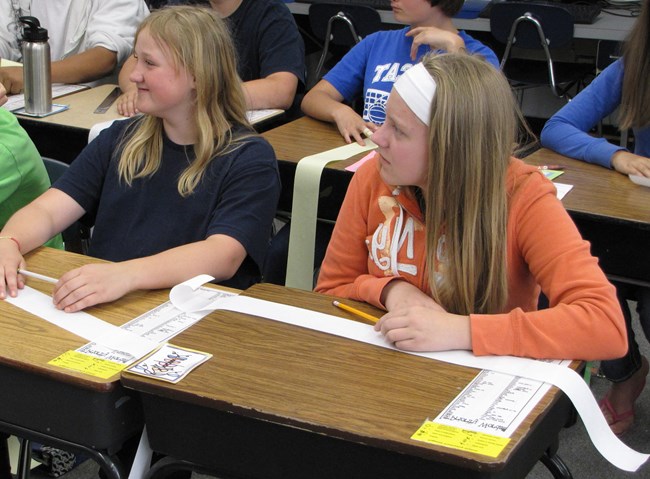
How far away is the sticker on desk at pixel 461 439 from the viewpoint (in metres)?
0.98

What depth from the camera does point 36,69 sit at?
2660 mm

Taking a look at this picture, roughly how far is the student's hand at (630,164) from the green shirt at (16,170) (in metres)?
1.37

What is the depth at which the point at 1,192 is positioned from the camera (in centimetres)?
190

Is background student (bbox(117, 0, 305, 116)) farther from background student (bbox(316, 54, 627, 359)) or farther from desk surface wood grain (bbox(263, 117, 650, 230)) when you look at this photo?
background student (bbox(316, 54, 627, 359))

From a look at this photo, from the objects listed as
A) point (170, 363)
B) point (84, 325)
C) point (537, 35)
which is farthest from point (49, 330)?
point (537, 35)

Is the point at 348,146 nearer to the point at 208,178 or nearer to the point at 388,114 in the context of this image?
Answer: the point at 208,178

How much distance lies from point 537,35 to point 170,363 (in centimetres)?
391

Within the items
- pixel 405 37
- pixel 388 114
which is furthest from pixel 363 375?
pixel 405 37

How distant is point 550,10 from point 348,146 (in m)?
2.56

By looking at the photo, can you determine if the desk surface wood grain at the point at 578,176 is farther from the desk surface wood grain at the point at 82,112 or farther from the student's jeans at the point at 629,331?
the desk surface wood grain at the point at 82,112

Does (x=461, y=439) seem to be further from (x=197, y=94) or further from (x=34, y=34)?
(x=34, y=34)

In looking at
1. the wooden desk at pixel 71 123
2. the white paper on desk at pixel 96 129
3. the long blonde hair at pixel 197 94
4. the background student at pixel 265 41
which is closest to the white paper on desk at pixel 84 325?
the long blonde hair at pixel 197 94

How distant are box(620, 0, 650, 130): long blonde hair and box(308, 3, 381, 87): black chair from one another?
9.15 feet

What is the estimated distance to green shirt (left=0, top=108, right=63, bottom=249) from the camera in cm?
189
